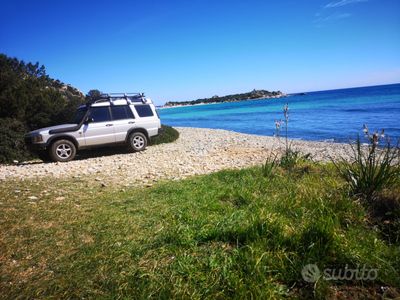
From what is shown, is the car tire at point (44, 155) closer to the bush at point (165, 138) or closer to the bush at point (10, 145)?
the bush at point (10, 145)

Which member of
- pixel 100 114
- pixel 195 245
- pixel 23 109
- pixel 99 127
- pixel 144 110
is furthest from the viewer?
pixel 23 109

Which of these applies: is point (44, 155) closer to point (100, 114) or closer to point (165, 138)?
point (100, 114)

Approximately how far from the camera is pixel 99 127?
35.2 ft

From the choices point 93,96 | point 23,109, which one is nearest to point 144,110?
point 23,109

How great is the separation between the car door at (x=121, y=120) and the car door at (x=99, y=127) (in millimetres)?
205

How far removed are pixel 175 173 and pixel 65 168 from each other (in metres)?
3.99

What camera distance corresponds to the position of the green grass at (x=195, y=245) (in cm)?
232

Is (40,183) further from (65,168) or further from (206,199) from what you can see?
(206,199)

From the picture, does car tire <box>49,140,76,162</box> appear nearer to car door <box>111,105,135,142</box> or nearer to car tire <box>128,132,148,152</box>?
car door <box>111,105,135,142</box>

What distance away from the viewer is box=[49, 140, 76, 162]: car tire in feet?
32.0

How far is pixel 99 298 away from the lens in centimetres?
224

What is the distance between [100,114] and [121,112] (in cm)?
91

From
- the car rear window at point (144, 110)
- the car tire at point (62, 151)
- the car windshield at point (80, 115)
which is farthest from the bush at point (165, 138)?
the car tire at point (62, 151)

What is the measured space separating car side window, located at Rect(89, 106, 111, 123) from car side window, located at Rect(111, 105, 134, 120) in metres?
0.25
